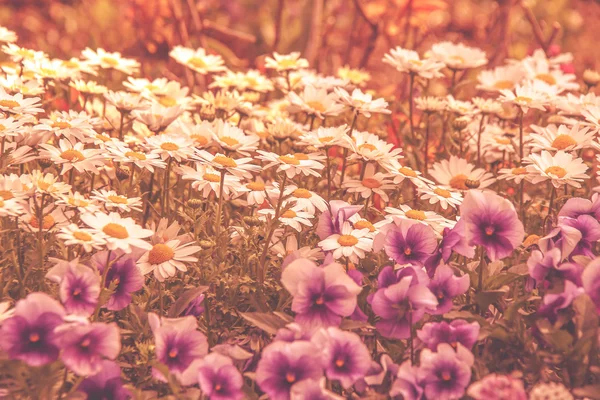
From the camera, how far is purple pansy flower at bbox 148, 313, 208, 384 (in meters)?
1.31

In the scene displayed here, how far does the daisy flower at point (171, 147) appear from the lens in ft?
5.65

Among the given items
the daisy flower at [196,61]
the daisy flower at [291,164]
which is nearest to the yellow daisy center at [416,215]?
the daisy flower at [291,164]

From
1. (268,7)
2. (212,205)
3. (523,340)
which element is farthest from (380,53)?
(523,340)

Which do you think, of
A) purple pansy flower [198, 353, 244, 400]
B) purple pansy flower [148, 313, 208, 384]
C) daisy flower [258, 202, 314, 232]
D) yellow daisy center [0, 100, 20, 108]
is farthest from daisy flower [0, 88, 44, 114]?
purple pansy flower [198, 353, 244, 400]

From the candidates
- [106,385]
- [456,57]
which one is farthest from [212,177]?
[456,57]

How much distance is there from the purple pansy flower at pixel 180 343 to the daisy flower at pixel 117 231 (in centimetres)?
13

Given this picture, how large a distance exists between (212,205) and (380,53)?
3309 millimetres

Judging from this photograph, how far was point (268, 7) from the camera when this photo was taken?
540 cm

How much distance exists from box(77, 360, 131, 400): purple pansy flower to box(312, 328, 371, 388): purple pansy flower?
1.08 ft

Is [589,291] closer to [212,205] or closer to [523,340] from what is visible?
[523,340]

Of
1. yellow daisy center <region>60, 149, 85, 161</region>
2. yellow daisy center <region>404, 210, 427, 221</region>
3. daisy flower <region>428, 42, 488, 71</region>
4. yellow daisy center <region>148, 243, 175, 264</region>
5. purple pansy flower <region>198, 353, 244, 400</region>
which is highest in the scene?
daisy flower <region>428, 42, 488, 71</region>

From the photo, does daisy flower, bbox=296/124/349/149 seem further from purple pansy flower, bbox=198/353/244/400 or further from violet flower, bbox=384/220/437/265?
purple pansy flower, bbox=198/353/244/400

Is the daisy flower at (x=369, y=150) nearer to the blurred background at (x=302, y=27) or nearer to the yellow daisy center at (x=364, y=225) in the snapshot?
the yellow daisy center at (x=364, y=225)

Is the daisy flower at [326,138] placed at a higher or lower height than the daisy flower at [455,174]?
higher
